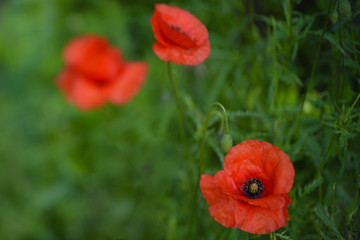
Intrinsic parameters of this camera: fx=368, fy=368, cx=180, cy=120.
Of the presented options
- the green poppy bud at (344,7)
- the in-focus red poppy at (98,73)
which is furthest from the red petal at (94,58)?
the green poppy bud at (344,7)

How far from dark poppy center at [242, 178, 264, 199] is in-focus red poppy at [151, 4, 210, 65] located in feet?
1.00

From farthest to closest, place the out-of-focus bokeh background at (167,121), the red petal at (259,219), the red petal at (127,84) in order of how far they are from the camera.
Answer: the red petal at (127,84) → the out-of-focus bokeh background at (167,121) → the red petal at (259,219)

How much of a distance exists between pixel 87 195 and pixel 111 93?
0.74 m

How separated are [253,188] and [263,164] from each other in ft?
0.20

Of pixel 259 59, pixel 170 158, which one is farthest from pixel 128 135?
pixel 259 59

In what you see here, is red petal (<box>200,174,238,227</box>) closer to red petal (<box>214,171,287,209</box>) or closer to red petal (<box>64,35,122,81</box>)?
red petal (<box>214,171,287,209</box>)

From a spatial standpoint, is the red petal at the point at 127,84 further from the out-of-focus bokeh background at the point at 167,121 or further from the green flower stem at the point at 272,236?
the green flower stem at the point at 272,236

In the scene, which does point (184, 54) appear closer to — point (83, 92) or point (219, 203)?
point (219, 203)

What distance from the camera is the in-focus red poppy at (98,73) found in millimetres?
1790

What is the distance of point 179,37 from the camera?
3.03 ft

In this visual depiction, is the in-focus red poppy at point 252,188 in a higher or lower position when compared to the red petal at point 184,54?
lower

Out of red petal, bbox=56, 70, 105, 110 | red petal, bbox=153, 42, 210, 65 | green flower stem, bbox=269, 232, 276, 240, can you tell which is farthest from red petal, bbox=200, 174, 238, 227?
red petal, bbox=56, 70, 105, 110

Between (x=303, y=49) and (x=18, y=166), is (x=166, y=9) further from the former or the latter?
(x=18, y=166)

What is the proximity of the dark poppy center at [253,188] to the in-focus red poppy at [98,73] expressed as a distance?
3.33ft
